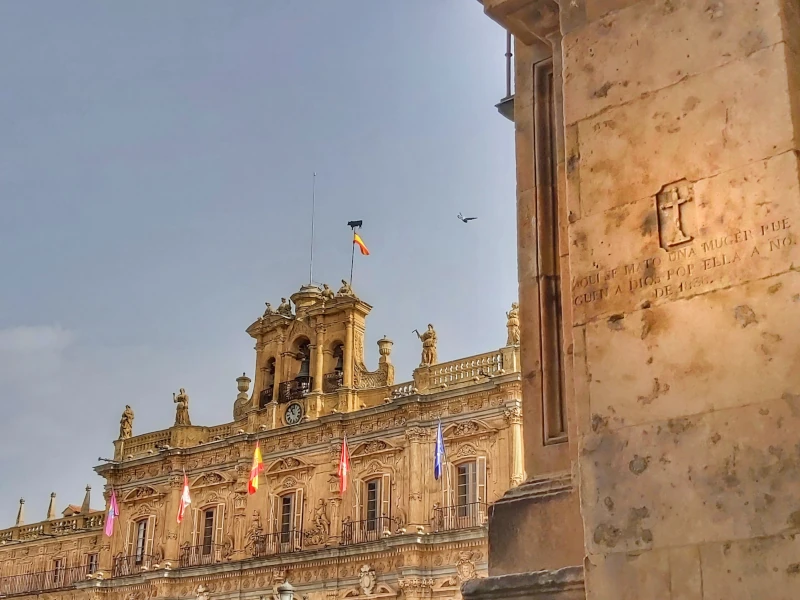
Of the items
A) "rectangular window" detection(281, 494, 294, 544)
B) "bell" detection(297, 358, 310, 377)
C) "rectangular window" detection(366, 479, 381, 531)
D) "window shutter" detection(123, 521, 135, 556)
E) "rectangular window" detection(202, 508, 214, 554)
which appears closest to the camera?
"rectangular window" detection(366, 479, 381, 531)

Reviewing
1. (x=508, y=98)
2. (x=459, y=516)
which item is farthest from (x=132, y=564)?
(x=508, y=98)

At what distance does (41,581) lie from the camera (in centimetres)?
3522

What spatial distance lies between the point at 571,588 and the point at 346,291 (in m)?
25.6

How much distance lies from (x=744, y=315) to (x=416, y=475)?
21823mm

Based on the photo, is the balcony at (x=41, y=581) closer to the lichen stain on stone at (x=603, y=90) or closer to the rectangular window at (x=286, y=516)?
the rectangular window at (x=286, y=516)

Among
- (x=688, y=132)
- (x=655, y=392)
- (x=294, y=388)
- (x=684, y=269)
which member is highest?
(x=294, y=388)

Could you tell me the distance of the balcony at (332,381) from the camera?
2859cm

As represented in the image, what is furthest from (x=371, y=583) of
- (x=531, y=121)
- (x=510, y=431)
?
(x=531, y=121)

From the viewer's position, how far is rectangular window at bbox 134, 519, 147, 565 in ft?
99.7

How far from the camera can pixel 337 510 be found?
26.2 meters

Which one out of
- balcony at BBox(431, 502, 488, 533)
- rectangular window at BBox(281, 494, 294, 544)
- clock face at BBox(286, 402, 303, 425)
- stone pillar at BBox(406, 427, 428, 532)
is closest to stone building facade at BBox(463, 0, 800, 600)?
balcony at BBox(431, 502, 488, 533)

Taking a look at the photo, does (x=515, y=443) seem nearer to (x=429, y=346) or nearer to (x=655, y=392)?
(x=429, y=346)

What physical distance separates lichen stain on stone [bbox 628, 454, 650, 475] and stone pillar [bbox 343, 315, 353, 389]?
24.3 metres

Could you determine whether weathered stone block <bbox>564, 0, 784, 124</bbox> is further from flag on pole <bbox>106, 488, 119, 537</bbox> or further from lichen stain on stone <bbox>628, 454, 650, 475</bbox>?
flag on pole <bbox>106, 488, 119, 537</bbox>
